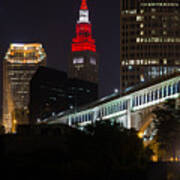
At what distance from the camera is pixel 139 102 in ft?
Result: 408

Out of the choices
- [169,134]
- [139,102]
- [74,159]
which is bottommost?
[74,159]

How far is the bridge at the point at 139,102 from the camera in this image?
11062 centimetres

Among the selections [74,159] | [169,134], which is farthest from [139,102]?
[74,159]

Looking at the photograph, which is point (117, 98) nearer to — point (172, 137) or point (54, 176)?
point (172, 137)

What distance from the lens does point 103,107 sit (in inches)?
5856

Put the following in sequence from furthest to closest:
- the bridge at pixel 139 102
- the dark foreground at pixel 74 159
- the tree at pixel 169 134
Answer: the bridge at pixel 139 102 → the tree at pixel 169 134 → the dark foreground at pixel 74 159

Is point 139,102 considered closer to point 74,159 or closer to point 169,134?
point 169,134

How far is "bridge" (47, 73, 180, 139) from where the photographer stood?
111 meters

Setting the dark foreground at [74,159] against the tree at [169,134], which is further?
the tree at [169,134]

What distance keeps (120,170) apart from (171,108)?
3761 cm

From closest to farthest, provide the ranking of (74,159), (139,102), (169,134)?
(74,159), (169,134), (139,102)

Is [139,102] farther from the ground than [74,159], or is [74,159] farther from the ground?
[139,102]

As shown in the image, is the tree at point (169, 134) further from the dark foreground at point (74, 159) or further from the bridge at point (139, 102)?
the dark foreground at point (74, 159)

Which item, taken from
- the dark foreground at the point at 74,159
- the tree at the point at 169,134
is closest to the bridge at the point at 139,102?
the tree at the point at 169,134
